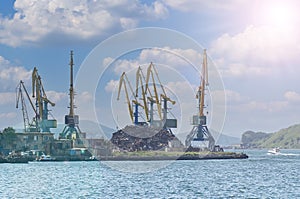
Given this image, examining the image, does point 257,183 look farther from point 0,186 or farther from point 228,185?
point 0,186

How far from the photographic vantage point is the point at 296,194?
290 ft

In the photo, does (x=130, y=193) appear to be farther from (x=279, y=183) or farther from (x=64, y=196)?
(x=279, y=183)

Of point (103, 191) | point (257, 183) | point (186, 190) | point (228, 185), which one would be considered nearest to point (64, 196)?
point (103, 191)

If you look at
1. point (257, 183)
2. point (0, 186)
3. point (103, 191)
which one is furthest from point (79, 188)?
point (257, 183)

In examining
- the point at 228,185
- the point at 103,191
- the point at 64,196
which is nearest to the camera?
the point at 64,196

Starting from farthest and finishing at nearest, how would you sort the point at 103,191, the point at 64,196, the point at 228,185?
the point at 228,185 → the point at 103,191 → the point at 64,196

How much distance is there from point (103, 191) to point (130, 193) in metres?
4.14

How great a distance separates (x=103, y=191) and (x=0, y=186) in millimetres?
19345

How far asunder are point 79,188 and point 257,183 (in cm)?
2818

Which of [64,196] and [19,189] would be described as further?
[19,189]

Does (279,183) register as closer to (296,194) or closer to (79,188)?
(296,194)

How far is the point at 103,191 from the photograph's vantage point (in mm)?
91250

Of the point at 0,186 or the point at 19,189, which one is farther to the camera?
the point at 0,186

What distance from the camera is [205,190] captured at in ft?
306
